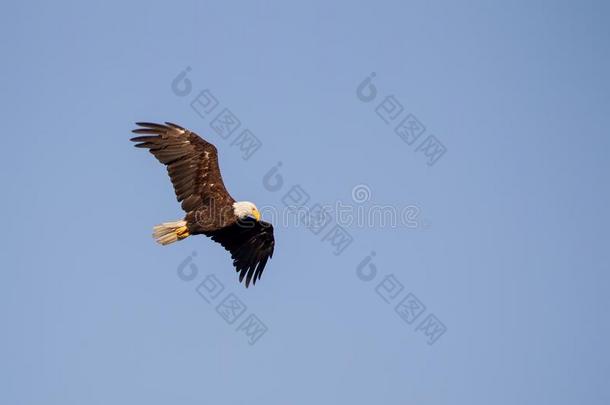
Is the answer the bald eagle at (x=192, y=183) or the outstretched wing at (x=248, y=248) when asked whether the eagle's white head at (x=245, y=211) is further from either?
the outstretched wing at (x=248, y=248)

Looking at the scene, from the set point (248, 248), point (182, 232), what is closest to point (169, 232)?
point (182, 232)

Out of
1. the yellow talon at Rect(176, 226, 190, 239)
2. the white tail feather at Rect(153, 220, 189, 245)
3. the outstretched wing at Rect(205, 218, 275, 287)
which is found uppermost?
the white tail feather at Rect(153, 220, 189, 245)

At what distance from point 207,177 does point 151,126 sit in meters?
1.42

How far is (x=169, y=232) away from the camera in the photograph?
827 inches

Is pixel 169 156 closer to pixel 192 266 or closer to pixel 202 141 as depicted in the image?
pixel 202 141

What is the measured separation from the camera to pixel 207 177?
21.0m

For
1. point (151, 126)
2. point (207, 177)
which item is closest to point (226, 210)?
point (207, 177)

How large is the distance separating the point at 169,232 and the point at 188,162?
1.35 meters

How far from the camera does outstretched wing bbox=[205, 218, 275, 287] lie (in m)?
21.9

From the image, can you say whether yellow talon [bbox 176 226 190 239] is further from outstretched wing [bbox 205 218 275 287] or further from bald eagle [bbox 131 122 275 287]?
outstretched wing [bbox 205 218 275 287]

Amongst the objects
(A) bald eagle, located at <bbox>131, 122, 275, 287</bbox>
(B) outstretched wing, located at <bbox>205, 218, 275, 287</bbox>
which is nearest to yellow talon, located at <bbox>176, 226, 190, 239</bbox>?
(A) bald eagle, located at <bbox>131, 122, 275, 287</bbox>

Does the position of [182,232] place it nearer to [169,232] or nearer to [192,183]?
[169,232]

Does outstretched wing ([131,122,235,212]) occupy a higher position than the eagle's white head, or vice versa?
outstretched wing ([131,122,235,212])

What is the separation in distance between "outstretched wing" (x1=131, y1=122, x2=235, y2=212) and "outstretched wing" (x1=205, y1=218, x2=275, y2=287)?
1.09 metres
